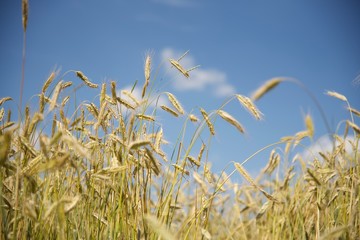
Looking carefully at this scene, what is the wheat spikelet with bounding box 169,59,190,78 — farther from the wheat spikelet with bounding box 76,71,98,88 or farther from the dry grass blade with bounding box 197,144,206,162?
the wheat spikelet with bounding box 76,71,98,88

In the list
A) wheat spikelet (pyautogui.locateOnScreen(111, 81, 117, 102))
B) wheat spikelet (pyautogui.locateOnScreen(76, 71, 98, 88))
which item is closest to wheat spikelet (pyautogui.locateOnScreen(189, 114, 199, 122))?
wheat spikelet (pyautogui.locateOnScreen(111, 81, 117, 102))

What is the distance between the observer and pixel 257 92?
145cm

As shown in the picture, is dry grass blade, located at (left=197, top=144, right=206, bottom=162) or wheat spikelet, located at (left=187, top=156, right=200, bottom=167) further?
dry grass blade, located at (left=197, top=144, right=206, bottom=162)

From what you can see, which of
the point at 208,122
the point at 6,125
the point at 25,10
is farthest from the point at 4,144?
the point at 208,122

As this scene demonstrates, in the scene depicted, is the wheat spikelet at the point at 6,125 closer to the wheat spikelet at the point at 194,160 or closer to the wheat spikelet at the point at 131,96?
the wheat spikelet at the point at 131,96

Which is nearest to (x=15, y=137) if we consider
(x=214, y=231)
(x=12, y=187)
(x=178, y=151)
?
(x=12, y=187)

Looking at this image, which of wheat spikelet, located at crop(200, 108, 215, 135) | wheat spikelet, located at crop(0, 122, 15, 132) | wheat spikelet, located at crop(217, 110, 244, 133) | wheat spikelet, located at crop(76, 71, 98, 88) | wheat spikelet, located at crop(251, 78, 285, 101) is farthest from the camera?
wheat spikelet, located at crop(76, 71, 98, 88)

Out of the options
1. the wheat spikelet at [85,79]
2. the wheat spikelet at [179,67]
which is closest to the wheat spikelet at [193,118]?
the wheat spikelet at [179,67]

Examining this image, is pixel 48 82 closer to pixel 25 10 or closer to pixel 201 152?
pixel 25 10

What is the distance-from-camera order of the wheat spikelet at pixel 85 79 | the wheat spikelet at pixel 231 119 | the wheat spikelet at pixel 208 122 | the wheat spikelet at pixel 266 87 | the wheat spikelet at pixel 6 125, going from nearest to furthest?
the wheat spikelet at pixel 266 87
the wheat spikelet at pixel 231 119
the wheat spikelet at pixel 208 122
the wheat spikelet at pixel 6 125
the wheat spikelet at pixel 85 79

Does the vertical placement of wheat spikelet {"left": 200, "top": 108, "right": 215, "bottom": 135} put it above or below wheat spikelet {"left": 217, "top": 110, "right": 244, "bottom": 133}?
above

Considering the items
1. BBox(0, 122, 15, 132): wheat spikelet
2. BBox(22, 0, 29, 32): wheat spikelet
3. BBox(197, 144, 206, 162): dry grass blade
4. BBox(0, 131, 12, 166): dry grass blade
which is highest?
BBox(22, 0, 29, 32): wheat spikelet

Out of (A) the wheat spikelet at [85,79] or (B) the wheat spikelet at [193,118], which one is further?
(A) the wheat spikelet at [85,79]

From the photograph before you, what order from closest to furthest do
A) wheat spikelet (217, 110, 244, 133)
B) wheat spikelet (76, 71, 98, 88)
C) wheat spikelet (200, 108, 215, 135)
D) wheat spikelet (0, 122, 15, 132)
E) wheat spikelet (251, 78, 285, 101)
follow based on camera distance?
wheat spikelet (251, 78, 285, 101), wheat spikelet (217, 110, 244, 133), wheat spikelet (200, 108, 215, 135), wheat spikelet (0, 122, 15, 132), wheat spikelet (76, 71, 98, 88)
